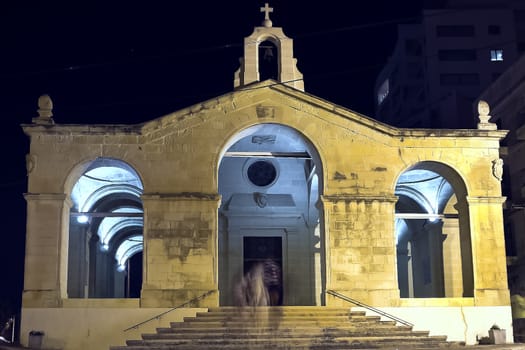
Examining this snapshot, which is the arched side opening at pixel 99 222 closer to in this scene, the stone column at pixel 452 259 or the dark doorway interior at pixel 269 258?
the dark doorway interior at pixel 269 258

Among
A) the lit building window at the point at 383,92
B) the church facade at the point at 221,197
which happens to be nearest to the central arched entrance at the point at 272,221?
the church facade at the point at 221,197

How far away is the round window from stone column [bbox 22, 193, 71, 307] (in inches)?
355

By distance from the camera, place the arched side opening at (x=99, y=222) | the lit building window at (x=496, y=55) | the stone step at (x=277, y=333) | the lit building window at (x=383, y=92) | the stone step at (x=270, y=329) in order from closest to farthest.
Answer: the stone step at (x=277, y=333) < the stone step at (x=270, y=329) < the arched side opening at (x=99, y=222) < the lit building window at (x=496, y=55) < the lit building window at (x=383, y=92)

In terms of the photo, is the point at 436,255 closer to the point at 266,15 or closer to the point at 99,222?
the point at 266,15

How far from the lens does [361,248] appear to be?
25188mm

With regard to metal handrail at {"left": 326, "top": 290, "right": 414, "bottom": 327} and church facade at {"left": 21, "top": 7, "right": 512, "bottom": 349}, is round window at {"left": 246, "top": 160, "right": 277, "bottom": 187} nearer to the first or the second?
church facade at {"left": 21, "top": 7, "right": 512, "bottom": 349}

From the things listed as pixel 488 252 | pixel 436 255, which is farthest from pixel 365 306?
pixel 436 255

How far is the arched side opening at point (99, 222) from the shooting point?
93.8ft

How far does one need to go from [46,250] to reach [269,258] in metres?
9.88

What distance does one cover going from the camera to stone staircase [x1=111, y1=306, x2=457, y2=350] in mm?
21234

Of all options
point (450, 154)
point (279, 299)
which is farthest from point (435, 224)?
point (279, 299)

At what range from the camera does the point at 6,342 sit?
23688 mm

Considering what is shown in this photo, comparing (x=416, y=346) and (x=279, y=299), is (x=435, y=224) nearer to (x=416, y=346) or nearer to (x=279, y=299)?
(x=279, y=299)

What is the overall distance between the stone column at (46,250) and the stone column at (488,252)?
43.2 ft
